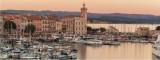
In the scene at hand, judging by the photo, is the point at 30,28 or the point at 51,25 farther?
the point at 51,25

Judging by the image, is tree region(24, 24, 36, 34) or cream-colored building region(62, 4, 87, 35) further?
cream-colored building region(62, 4, 87, 35)

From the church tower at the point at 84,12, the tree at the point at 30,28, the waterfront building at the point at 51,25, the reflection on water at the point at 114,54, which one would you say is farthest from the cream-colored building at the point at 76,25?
the reflection on water at the point at 114,54

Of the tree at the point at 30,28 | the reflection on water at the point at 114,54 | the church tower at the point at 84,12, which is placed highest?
the church tower at the point at 84,12

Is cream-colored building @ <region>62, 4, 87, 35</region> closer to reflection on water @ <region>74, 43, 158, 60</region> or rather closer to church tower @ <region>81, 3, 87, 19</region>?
church tower @ <region>81, 3, 87, 19</region>

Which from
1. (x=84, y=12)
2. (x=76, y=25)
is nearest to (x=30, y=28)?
(x=76, y=25)

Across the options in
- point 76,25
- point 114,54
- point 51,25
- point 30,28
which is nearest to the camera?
point 114,54

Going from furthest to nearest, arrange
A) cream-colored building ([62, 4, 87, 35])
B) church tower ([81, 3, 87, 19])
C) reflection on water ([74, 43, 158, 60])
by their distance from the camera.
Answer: church tower ([81, 3, 87, 19]) < cream-colored building ([62, 4, 87, 35]) < reflection on water ([74, 43, 158, 60])

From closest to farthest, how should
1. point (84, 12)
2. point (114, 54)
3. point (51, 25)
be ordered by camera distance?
point (114, 54) < point (51, 25) < point (84, 12)

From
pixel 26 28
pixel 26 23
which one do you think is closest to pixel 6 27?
pixel 26 28

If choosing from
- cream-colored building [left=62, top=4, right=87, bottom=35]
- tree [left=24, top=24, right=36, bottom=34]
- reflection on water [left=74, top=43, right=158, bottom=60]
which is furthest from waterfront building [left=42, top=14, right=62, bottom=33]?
reflection on water [left=74, top=43, right=158, bottom=60]

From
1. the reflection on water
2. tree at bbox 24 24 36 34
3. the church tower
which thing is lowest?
the reflection on water

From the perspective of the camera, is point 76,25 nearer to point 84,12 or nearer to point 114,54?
point 84,12

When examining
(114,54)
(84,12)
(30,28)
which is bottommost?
(114,54)

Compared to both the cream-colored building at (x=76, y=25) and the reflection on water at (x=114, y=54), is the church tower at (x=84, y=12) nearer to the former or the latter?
the cream-colored building at (x=76, y=25)
